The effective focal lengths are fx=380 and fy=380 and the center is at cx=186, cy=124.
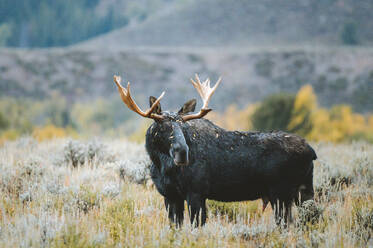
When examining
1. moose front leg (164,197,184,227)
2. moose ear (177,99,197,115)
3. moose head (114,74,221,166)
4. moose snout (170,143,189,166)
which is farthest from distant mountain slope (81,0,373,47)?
moose snout (170,143,189,166)

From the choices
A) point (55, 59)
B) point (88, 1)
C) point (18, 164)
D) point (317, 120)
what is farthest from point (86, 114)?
point (88, 1)

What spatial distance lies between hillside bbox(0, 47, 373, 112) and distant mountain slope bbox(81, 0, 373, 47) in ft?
54.3

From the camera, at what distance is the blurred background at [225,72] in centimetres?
3572

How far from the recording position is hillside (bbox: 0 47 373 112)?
54062 mm

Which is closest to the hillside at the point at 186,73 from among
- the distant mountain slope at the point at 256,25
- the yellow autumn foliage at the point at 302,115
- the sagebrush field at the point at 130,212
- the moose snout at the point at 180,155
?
the distant mountain slope at the point at 256,25

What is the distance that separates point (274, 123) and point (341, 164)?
18447 mm

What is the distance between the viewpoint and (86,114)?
52.6 metres

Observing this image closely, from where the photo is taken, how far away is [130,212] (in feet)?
13.6

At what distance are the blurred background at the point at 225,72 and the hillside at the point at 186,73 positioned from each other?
0.16 metres

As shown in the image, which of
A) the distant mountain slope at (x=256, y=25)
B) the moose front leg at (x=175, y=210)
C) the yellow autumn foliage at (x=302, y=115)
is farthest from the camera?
the distant mountain slope at (x=256, y=25)

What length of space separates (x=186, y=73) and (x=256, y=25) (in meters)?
32.3

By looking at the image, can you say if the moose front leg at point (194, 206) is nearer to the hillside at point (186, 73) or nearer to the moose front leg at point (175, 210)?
the moose front leg at point (175, 210)

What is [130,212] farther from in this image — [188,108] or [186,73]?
[186,73]

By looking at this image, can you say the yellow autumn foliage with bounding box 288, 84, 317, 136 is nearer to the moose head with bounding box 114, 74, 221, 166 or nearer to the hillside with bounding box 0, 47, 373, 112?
the moose head with bounding box 114, 74, 221, 166
